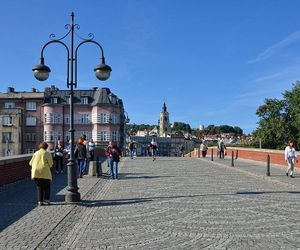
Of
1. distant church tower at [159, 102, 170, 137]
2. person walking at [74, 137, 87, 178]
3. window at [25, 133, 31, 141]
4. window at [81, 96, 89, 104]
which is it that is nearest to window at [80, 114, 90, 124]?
window at [81, 96, 89, 104]

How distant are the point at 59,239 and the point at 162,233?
1.89 metres

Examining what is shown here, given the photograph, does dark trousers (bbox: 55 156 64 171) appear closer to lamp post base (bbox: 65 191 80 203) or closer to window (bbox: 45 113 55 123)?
lamp post base (bbox: 65 191 80 203)

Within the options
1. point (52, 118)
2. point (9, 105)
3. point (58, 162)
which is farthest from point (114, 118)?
point (58, 162)

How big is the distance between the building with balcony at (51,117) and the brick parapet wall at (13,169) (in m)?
58.6

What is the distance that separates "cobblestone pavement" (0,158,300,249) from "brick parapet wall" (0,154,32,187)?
1249 millimetres

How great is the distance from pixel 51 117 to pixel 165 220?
73539 mm

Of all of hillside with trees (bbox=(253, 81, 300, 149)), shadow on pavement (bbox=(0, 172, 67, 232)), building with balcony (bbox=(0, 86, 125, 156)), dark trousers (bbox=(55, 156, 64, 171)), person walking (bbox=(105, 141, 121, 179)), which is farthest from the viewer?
building with balcony (bbox=(0, 86, 125, 156))

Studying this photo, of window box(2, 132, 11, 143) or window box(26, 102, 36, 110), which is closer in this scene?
window box(2, 132, 11, 143)

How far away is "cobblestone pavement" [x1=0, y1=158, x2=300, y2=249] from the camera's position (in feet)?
27.2

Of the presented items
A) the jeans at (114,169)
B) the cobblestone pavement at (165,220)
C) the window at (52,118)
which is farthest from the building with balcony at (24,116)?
the cobblestone pavement at (165,220)

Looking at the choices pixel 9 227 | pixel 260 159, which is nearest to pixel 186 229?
pixel 9 227

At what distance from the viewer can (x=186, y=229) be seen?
9422mm

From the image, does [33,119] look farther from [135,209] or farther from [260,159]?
[135,209]

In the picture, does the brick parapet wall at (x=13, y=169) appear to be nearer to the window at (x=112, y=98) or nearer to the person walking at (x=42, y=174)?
the person walking at (x=42, y=174)
